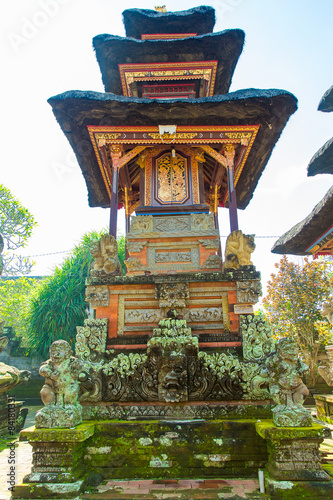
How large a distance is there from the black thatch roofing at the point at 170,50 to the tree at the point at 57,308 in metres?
10.1

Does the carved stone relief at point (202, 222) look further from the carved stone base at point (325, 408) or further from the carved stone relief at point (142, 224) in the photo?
the carved stone base at point (325, 408)

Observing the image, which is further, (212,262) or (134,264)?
(134,264)

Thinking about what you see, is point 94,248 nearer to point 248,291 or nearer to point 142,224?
point 142,224

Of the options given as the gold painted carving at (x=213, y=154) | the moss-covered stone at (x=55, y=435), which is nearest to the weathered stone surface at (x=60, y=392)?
the moss-covered stone at (x=55, y=435)

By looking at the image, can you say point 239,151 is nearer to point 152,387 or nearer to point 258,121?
point 258,121

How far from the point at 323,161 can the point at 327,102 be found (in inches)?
76.5

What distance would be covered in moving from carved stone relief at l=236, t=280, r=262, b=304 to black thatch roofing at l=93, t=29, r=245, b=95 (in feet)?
21.3

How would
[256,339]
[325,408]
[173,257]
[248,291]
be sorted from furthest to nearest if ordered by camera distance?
[325,408]
[173,257]
[248,291]
[256,339]

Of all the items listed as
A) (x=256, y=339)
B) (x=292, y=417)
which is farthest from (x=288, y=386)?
(x=256, y=339)

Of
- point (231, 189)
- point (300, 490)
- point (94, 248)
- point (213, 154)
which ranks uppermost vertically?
point (213, 154)

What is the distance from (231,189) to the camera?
7.33 m

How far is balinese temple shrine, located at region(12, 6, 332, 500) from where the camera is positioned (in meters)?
3.86

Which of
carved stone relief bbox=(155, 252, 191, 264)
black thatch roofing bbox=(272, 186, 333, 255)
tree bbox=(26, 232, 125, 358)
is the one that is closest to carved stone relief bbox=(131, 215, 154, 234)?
carved stone relief bbox=(155, 252, 191, 264)

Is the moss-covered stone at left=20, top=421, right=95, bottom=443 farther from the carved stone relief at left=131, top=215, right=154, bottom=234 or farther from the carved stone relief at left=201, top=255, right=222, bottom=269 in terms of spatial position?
the carved stone relief at left=131, top=215, right=154, bottom=234
